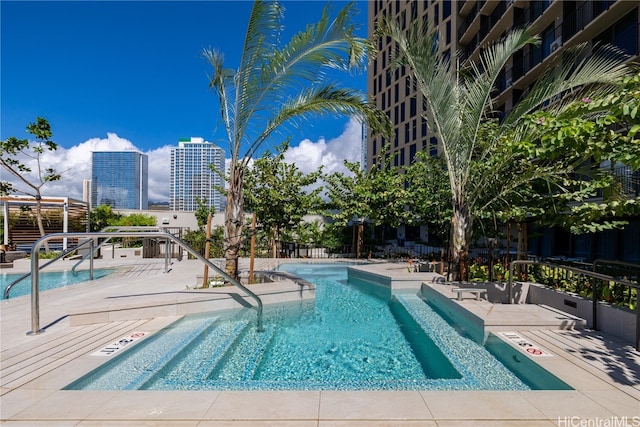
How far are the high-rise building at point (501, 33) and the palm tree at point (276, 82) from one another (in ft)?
2.91

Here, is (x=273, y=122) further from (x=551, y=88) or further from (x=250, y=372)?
(x=551, y=88)

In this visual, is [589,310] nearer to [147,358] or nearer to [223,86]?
[147,358]

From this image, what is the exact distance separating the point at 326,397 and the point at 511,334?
3779 mm

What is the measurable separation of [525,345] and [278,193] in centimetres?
1424

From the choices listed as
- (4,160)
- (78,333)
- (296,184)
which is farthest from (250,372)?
(4,160)

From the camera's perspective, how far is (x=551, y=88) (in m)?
7.93

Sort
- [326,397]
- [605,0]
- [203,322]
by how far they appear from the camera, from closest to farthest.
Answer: [326,397], [203,322], [605,0]

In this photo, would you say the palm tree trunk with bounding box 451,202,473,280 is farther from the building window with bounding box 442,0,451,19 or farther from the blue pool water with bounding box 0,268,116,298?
the building window with bounding box 442,0,451,19

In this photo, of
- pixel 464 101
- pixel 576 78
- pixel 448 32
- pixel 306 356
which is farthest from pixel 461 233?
pixel 448 32

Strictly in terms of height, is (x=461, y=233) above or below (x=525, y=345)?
above

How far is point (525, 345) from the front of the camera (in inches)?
198

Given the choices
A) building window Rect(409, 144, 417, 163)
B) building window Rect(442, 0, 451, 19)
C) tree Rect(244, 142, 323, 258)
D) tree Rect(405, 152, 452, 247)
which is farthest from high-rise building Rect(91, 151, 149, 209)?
tree Rect(405, 152, 452, 247)

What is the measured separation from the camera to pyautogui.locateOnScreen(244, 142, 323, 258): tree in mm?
18219

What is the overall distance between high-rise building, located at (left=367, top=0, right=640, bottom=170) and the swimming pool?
5798mm
